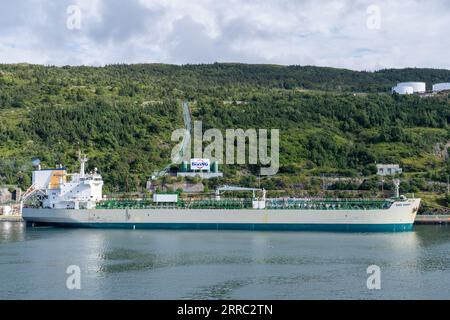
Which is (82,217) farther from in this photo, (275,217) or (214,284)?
(214,284)

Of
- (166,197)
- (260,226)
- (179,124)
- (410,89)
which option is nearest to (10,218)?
(166,197)

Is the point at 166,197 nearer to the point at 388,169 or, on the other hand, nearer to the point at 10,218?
the point at 10,218

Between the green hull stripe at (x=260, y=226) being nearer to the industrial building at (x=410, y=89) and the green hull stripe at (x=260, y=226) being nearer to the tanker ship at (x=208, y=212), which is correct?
the tanker ship at (x=208, y=212)

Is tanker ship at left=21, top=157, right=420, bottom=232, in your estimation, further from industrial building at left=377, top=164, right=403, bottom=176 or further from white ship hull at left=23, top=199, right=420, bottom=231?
industrial building at left=377, top=164, right=403, bottom=176

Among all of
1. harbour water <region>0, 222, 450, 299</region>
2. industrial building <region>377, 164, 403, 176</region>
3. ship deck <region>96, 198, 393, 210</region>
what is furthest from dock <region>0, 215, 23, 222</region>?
industrial building <region>377, 164, 403, 176</region>

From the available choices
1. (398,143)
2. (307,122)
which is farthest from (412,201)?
(307,122)
